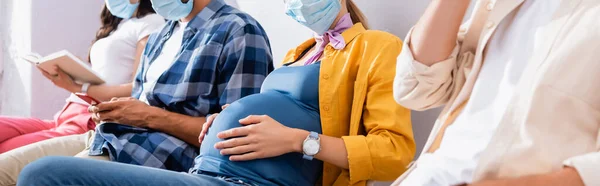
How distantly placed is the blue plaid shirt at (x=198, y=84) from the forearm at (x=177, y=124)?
16 millimetres

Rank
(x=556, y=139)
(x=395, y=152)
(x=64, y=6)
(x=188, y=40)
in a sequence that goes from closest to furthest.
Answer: (x=556, y=139) < (x=395, y=152) < (x=188, y=40) < (x=64, y=6)

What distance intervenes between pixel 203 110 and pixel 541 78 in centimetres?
103

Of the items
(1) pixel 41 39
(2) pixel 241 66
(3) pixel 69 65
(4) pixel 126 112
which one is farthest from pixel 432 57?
(1) pixel 41 39

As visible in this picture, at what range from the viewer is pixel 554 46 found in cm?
78

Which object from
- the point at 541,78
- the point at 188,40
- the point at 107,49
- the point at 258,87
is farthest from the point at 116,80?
the point at 541,78

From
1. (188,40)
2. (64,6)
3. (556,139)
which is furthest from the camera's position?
(64,6)

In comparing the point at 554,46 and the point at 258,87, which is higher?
the point at 554,46

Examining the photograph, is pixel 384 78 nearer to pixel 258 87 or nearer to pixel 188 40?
pixel 258 87

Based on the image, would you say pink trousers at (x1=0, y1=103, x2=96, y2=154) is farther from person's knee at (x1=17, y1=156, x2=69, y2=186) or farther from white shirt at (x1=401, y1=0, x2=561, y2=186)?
white shirt at (x1=401, y1=0, x2=561, y2=186)

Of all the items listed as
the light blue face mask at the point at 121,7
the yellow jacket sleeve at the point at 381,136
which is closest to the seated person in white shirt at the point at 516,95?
the yellow jacket sleeve at the point at 381,136

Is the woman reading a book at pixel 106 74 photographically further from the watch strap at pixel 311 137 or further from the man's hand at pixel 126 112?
the watch strap at pixel 311 137

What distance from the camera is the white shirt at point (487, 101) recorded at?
0.81 m

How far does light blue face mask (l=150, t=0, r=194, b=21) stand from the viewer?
179 centimetres

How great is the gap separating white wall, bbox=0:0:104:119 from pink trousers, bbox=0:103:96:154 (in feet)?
2.19
